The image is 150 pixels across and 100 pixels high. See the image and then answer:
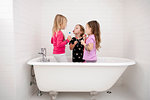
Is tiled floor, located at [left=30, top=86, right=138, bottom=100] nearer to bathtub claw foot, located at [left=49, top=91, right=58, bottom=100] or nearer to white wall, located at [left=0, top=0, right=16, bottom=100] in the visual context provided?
bathtub claw foot, located at [left=49, top=91, right=58, bottom=100]

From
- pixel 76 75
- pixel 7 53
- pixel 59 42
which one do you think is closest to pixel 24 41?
pixel 7 53

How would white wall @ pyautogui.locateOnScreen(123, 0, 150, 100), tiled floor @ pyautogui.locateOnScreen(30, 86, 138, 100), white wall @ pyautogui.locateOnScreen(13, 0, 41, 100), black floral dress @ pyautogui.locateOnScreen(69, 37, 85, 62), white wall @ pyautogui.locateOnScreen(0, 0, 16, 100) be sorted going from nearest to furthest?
white wall @ pyautogui.locateOnScreen(0, 0, 16, 100) → white wall @ pyautogui.locateOnScreen(13, 0, 41, 100) → white wall @ pyautogui.locateOnScreen(123, 0, 150, 100) → tiled floor @ pyautogui.locateOnScreen(30, 86, 138, 100) → black floral dress @ pyautogui.locateOnScreen(69, 37, 85, 62)

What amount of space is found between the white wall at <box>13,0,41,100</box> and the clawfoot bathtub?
7.0 inches

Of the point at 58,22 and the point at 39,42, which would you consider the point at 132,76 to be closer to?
the point at 58,22

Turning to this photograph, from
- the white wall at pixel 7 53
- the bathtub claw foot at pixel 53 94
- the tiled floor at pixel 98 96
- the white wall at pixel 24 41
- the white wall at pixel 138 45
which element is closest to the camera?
the white wall at pixel 7 53

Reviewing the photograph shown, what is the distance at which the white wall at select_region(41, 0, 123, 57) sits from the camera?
2.36 m

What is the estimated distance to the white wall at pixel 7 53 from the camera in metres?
1.33

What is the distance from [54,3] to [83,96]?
1922 mm

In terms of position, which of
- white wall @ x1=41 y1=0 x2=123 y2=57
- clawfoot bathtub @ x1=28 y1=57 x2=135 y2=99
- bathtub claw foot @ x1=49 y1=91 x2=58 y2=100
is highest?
white wall @ x1=41 y1=0 x2=123 y2=57

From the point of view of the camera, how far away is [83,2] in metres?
2.38

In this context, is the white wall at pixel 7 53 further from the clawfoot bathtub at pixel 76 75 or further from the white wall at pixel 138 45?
the white wall at pixel 138 45

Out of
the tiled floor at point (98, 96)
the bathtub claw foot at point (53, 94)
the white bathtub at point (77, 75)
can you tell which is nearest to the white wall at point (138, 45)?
the tiled floor at point (98, 96)

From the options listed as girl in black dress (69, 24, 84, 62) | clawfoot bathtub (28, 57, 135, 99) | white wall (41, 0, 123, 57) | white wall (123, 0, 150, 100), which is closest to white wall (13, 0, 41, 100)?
clawfoot bathtub (28, 57, 135, 99)

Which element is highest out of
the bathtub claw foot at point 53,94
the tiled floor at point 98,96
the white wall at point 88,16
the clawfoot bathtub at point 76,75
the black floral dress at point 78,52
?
the white wall at point 88,16
